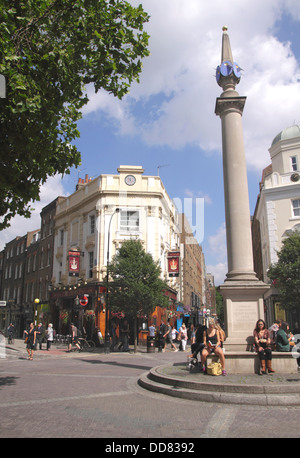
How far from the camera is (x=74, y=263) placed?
31.0 metres

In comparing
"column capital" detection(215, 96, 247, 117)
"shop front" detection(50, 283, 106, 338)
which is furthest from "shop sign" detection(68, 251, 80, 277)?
"column capital" detection(215, 96, 247, 117)

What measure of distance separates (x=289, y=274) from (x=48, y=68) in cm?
2190

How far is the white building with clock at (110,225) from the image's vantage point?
98.5 feet

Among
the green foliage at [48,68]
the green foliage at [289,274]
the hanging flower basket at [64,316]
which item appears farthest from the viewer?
the hanging flower basket at [64,316]

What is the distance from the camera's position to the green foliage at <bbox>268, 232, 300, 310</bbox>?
24562mm

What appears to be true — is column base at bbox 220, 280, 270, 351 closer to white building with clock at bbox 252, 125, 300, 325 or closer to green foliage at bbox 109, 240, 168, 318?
green foliage at bbox 109, 240, 168, 318

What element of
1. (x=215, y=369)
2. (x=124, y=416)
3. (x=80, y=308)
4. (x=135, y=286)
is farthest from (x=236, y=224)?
(x=80, y=308)

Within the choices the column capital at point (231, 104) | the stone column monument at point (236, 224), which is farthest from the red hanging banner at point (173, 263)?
the column capital at point (231, 104)

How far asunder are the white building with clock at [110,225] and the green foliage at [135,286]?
5139mm

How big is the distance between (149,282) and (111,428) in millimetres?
17939

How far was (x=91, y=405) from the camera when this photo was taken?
7359 millimetres

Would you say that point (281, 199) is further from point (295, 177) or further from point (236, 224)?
point (236, 224)

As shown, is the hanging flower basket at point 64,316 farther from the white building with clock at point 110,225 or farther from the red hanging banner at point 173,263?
the red hanging banner at point 173,263
